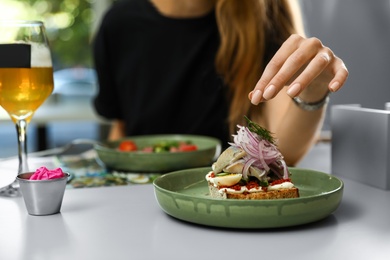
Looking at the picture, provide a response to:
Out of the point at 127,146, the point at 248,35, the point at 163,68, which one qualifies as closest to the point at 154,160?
the point at 127,146

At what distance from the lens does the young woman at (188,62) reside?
6.34 ft

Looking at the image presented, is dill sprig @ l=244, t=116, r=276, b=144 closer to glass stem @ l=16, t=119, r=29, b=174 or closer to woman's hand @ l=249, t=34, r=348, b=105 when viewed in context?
woman's hand @ l=249, t=34, r=348, b=105

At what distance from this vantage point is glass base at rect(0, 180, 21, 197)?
1.13m

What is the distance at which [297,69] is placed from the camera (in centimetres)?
105

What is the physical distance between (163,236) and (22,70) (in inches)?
20.3

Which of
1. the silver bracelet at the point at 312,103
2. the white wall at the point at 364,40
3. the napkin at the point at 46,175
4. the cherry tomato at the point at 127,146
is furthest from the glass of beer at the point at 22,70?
the white wall at the point at 364,40

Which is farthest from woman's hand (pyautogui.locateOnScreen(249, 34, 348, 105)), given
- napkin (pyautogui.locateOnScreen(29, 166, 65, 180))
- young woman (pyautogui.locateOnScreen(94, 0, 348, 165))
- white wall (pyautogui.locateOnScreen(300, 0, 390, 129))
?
white wall (pyautogui.locateOnScreen(300, 0, 390, 129))

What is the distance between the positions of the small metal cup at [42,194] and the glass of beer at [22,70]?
0.18 metres

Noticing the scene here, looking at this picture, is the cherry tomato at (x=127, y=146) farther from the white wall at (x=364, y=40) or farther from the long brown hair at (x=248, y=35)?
the white wall at (x=364, y=40)

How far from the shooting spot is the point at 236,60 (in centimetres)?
197

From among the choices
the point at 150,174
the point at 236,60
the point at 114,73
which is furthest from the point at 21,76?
the point at 114,73

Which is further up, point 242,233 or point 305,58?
point 305,58

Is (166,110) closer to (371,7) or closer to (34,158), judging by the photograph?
(34,158)

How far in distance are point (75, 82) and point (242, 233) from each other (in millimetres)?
3547
